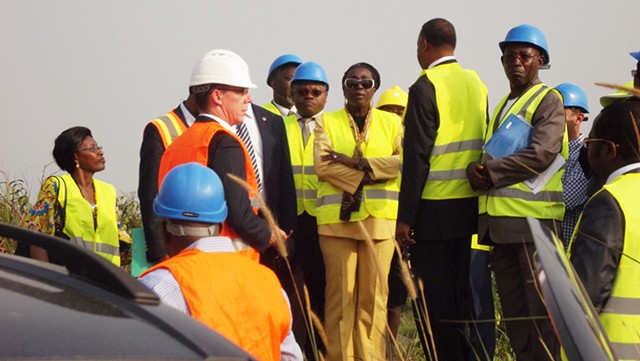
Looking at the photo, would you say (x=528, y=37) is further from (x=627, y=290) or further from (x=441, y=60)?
(x=627, y=290)

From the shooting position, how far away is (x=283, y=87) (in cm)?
893

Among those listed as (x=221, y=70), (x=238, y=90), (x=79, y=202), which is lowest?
(x=79, y=202)

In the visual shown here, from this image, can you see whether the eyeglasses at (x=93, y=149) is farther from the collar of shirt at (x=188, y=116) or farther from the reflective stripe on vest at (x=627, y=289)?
the reflective stripe on vest at (x=627, y=289)

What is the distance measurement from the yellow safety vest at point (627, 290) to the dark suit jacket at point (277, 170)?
2690 millimetres

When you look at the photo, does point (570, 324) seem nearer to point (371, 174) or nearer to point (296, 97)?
point (371, 174)

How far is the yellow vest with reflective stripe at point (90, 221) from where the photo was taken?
7.46m

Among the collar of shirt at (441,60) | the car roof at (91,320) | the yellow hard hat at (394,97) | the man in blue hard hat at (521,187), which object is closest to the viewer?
the car roof at (91,320)

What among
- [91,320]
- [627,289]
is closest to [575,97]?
[627,289]

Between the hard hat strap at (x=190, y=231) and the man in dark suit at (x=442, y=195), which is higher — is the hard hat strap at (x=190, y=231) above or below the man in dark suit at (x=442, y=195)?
above

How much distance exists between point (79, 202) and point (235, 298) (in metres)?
4.41

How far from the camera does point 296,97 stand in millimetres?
8086

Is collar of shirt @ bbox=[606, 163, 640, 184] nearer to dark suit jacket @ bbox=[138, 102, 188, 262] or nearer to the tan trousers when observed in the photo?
dark suit jacket @ bbox=[138, 102, 188, 262]

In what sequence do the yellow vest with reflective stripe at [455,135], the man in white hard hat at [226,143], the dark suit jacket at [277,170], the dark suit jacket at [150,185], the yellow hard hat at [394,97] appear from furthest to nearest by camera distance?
the yellow hard hat at [394,97]
the yellow vest with reflective stripe at [455,135]
the dark suit jacket at [277,170]
the dark suit jacket at [150,185]
the man in white hard hat at [226,143]

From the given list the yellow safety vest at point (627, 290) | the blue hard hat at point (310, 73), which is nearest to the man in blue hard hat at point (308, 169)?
the blue hard hat at point (310, 73)
